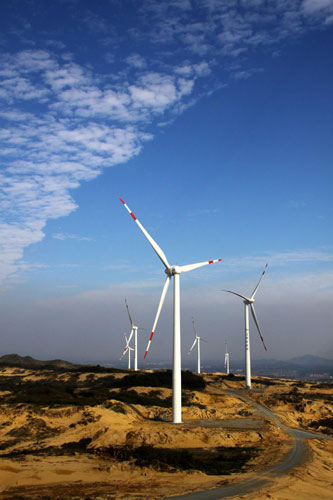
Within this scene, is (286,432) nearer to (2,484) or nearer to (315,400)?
(315,400)

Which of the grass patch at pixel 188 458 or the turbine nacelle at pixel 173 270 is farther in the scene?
the turbine nacelle at pixel 173 270

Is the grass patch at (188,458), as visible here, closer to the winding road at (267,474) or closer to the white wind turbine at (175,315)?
the winding road at (267,474)

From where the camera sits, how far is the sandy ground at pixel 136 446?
77.2 feet

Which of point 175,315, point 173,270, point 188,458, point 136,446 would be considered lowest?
point 136,446

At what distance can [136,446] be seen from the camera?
1358 inches

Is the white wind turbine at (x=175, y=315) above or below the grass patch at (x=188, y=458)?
above

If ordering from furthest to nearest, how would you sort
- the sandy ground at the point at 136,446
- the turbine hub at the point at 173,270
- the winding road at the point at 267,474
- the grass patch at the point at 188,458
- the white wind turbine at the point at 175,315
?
the turbine hub at the point at 173,270, the white wind turbine at the point at 175,315, the grass patch at the point at 188,458, the sandy ground at the point at 136,446, the winding road at the point at 267,474

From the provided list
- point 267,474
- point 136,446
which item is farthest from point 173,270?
point 267,474

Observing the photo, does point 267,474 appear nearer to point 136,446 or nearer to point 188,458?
point 188,458

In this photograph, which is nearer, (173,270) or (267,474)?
(267,474)

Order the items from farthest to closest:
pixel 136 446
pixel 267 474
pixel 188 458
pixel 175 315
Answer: pixel 175 315, pixel 136 446, pixel 188 458, pixel 267 474

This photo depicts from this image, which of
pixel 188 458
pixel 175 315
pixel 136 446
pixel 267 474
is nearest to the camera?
pixel 267 474

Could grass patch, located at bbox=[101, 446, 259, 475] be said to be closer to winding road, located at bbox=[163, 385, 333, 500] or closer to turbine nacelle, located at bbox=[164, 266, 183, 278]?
winding road, located at bbox=[163, 385, 333, 500]

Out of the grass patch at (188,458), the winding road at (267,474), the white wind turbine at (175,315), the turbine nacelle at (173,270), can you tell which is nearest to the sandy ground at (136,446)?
the grass patch at (188,458)
